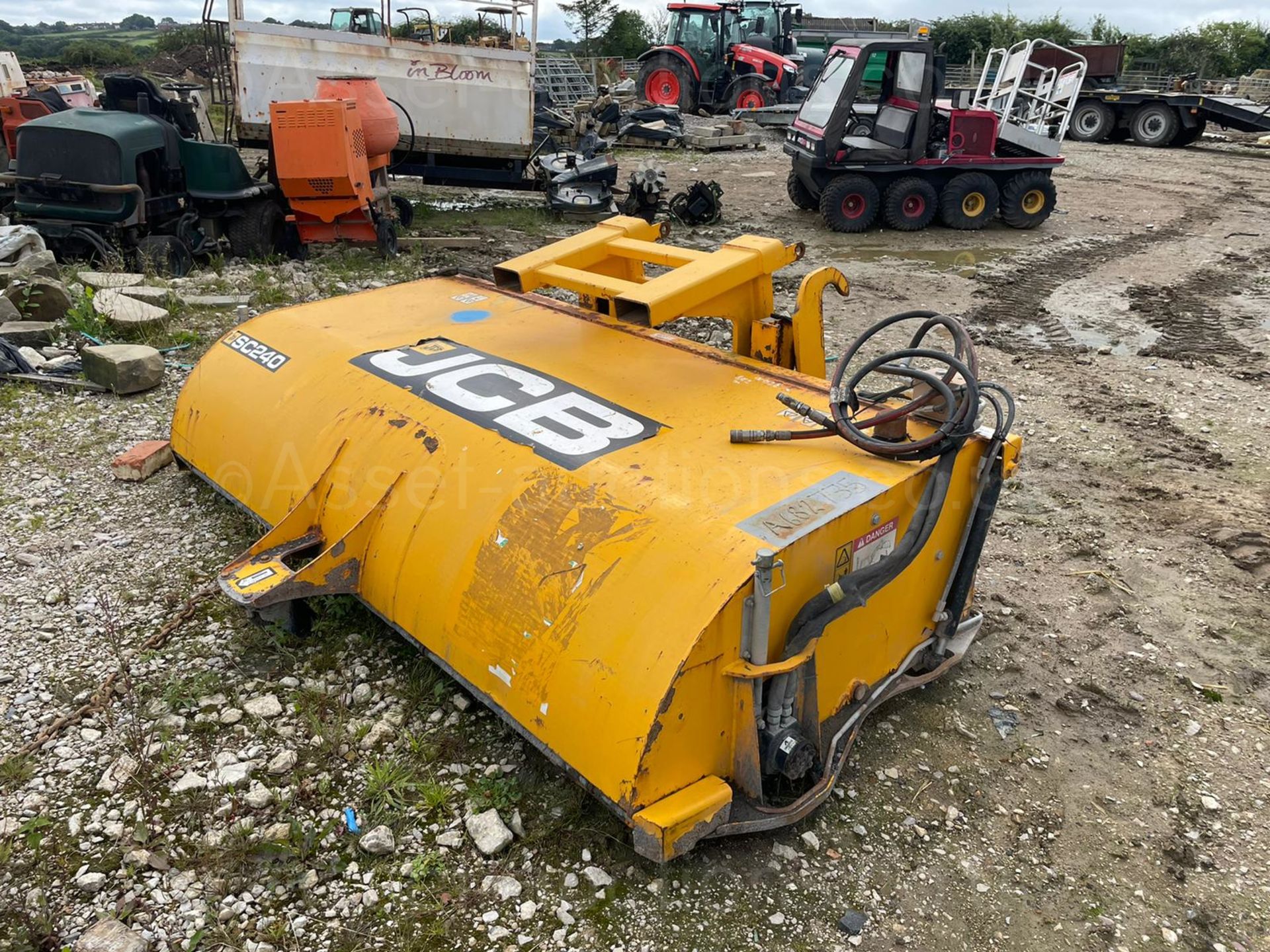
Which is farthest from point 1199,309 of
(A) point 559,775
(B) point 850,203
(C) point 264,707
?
(C) point 264,707

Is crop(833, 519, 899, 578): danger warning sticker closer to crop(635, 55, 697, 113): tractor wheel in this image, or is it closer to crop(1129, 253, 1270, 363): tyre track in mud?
crop(1129, 253, 1270, 363): tyre track in mud

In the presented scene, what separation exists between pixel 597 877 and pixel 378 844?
0.60m

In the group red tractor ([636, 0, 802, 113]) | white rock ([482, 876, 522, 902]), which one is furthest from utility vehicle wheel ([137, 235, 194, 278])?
red tractor ([636, 0, 802, 113])

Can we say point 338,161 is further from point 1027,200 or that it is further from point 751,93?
point 751,93

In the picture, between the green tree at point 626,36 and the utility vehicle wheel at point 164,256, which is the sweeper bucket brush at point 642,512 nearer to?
the utility vehicle wheel at point 164,256

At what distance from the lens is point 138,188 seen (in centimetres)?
693

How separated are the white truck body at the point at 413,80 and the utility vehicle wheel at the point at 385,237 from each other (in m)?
2.37

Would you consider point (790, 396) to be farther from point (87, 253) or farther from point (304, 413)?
point (87, 253)

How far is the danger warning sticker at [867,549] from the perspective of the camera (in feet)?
8.04

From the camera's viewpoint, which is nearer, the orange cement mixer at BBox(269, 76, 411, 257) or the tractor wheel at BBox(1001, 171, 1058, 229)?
the orange cement mixer at BBox(269, 76, 411, 257)

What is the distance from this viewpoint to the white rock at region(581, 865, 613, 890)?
2.35 m

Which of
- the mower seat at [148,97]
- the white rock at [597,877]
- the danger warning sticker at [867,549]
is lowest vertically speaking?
the white rock at [597,877]

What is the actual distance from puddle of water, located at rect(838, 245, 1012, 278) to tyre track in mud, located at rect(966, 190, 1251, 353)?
0.36 metres

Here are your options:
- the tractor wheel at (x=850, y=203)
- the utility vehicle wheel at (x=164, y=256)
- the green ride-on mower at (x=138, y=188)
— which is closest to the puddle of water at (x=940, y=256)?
the tractor wheel at (x=850, y=203)
